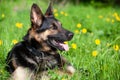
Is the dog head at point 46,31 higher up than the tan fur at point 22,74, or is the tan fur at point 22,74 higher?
the dog head at point 46,31

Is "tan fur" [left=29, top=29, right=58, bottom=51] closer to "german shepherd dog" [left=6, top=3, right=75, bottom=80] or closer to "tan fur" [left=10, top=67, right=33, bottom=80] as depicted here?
"german shepherd dog" [left=6, top=3, right=75, bottom=80]

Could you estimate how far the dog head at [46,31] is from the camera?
5922mm

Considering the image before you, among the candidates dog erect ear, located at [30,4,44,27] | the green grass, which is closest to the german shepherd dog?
dog erect ear, located at [30,4,44,27]

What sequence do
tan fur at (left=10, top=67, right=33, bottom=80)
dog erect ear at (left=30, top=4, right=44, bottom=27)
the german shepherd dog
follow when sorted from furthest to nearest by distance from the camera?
dog erect ear at (left=30, top=4, right=44, bottom=27), the german shepherd dog, tan fur at (left=10, top=67, right=33, bottom=80)

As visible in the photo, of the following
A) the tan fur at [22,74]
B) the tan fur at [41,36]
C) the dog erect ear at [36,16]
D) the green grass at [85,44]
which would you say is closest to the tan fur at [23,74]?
the tan fur at [22,74]

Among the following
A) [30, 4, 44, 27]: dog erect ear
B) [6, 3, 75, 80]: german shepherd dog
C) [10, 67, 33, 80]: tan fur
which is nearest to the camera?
[10, 67, 33, 80]: tan fur

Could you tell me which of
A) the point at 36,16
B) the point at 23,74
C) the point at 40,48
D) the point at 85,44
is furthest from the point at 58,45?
the point at 85,44

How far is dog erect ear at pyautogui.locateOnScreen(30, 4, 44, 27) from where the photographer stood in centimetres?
599

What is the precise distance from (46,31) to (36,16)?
0.29 m

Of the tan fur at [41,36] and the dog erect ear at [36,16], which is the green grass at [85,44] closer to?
the tan fur at [41,36]

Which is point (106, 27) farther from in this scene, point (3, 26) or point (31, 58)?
point (31, 58)

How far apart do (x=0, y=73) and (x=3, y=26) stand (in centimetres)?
293

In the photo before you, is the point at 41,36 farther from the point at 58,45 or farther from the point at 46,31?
the point at 58,45

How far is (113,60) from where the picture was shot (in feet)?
21.1
